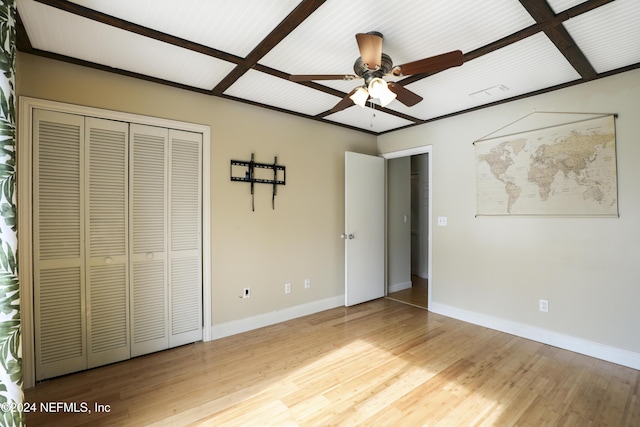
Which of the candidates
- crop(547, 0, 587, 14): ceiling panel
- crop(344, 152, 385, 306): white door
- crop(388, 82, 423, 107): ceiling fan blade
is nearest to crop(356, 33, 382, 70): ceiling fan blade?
crop(388, 82, 423, 107): ceiling fan blade

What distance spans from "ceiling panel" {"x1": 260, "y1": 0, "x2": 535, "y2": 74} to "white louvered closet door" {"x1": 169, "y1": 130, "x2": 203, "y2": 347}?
3.85 feet

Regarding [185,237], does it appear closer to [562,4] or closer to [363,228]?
[363,228]

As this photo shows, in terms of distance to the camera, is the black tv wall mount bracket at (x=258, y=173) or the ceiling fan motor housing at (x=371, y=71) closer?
the ceiling fan motor housing at (x=371, y=71)

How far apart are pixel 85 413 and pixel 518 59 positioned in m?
3.97

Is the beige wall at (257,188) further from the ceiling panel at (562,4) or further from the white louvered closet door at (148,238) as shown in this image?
the ceiling panel at (562,4)

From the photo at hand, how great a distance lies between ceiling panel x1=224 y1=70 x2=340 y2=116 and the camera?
2.60 m

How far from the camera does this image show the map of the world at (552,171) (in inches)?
98.3

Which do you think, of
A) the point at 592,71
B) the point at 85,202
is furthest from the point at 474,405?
the point at 85,202

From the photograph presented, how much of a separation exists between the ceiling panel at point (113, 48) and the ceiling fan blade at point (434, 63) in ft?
4.58

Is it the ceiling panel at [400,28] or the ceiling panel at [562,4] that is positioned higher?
the ceiling panel at [400,28]

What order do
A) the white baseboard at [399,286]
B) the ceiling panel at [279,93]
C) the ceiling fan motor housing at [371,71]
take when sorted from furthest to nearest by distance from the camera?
the white baseboard at [399,286]
the ceiling panel at [279,93]
the ceiling fan motor housing at [371,71]

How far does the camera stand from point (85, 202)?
2.33 meters

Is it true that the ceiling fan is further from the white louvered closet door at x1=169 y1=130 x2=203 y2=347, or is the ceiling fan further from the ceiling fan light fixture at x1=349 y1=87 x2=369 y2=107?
the white louvered closet door at x1=169 y1=130 x2=203 y2=347

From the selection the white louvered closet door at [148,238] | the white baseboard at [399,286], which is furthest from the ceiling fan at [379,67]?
the white baseboard at [399,286]
